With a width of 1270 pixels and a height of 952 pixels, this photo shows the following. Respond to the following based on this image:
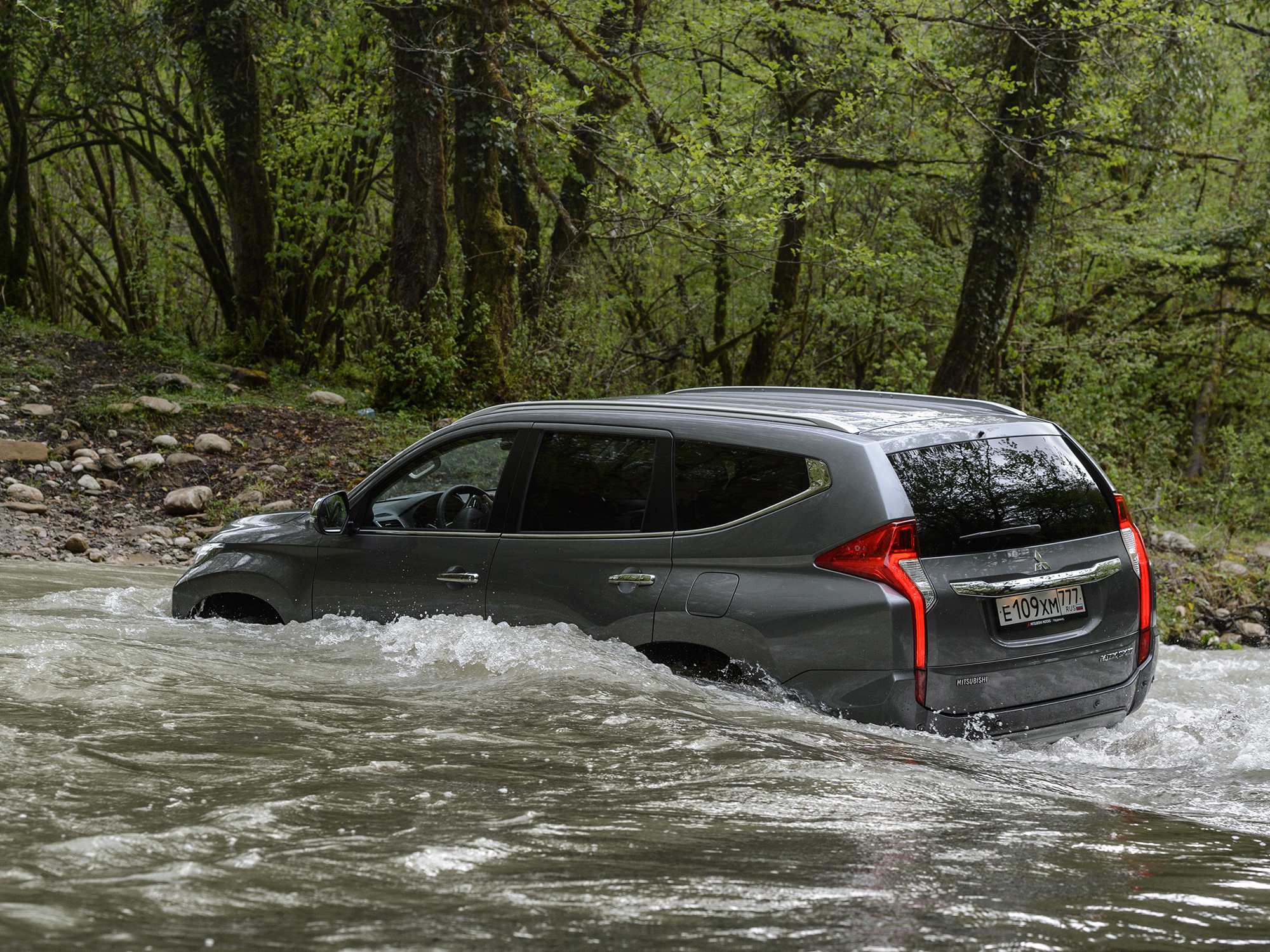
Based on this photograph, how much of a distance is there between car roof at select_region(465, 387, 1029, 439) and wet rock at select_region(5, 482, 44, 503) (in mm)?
7865

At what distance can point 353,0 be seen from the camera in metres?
15.5

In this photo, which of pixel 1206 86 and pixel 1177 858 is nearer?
pixel 1177 858

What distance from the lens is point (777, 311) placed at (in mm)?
22547

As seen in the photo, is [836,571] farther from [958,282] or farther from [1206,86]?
[958,282]

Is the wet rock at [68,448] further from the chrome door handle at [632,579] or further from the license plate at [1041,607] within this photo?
the license plate at [1041,607]

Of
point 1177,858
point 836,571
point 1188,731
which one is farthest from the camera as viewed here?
point 1188,731

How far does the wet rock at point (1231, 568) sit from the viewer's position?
12305 mm

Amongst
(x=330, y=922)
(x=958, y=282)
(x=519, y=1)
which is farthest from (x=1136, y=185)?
(x=330, y=922)

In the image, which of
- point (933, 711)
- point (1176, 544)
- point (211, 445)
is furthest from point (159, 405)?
point (1176, 544)

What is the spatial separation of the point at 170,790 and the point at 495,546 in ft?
6.79

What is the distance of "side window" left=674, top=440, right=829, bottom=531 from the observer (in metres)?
4.41

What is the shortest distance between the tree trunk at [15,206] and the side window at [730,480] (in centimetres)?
1818

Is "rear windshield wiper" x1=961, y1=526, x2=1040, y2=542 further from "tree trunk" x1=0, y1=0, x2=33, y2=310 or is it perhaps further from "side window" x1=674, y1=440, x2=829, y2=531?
"tree trunk" x1=0, y1=0, x2=33, y2=310

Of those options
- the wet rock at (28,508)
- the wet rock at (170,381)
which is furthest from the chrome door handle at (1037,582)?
the wet rock at (170,381)
